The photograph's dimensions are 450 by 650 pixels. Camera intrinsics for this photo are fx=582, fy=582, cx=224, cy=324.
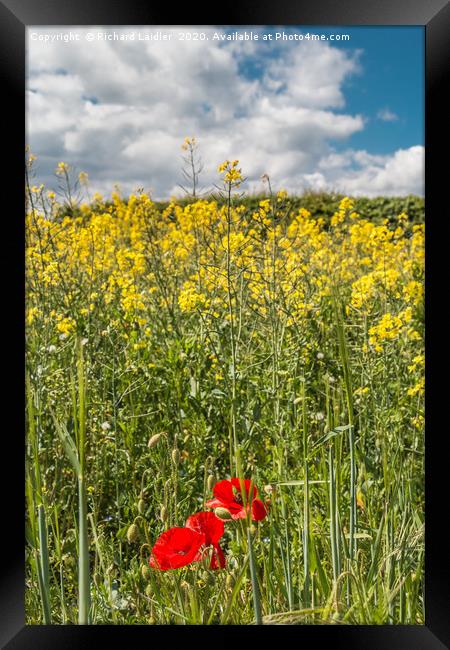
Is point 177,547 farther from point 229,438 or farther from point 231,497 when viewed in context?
point 229,438

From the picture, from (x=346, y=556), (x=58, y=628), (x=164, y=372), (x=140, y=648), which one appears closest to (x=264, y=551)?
(x=346, y=556)

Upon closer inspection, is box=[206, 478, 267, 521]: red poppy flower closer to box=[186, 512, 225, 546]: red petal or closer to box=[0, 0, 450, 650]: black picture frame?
box=[186, 512, 225, 546]: red petal

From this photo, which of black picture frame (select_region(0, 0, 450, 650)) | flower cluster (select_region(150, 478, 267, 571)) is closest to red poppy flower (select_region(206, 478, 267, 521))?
flower cluster (select_region(150, 478, 267, 571))

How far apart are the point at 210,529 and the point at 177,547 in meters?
0.07

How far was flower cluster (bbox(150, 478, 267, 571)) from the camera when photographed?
112 cm

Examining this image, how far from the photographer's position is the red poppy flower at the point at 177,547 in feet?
3.68

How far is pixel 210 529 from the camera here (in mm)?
1150

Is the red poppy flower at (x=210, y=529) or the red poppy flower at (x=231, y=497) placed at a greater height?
the red poppy flower at (x=231, y=497)
